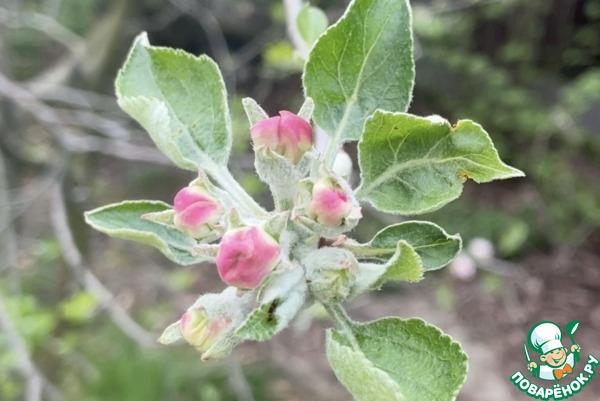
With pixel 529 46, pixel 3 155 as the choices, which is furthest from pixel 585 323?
pixel 3 155

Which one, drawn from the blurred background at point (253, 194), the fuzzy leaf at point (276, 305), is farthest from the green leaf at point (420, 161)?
the blurred background at point (253, 194)

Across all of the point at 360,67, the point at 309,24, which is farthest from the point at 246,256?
the point at 309,24

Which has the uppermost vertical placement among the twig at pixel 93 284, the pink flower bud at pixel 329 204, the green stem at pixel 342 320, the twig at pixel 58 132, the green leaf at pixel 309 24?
the pink flower bud at pixel 329 204

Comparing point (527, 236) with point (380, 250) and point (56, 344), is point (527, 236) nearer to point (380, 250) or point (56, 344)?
point (56, 344)

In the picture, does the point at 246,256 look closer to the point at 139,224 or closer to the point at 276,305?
the point at 276,305

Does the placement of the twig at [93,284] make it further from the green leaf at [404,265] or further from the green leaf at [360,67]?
the green leaf at [404,265]

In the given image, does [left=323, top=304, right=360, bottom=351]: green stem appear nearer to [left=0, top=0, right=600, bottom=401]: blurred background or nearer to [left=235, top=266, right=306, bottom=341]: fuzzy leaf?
[left=235, top=266, right=306, bottom=341]: fuzzy leaf

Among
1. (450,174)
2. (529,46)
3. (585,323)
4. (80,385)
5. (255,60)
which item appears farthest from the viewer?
(255,60)
